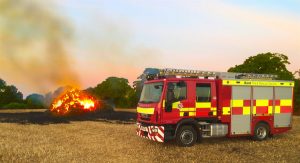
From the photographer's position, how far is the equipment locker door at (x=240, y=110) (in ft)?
52.3

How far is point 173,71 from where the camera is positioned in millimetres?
15234

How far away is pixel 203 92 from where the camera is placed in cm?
1516

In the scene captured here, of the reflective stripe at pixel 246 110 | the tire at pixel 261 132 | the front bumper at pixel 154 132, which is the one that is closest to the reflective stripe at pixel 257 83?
the reflective stripe at pixel 246 110

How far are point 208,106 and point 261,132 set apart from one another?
135 inches

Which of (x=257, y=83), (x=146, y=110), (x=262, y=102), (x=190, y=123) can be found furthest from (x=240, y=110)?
(x=146, y=110)

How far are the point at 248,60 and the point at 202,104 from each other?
30759 millimetres

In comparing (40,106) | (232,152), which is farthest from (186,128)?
(40,106)

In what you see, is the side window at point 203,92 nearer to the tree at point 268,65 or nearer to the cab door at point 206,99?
the cab door at point 206,99

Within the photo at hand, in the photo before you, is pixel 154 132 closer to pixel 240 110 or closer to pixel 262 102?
pixel 240 110

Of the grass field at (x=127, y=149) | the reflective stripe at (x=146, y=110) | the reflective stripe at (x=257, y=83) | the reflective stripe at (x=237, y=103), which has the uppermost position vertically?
the reflective stripe at (x=257, y=83)

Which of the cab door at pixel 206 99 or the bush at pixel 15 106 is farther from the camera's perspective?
the bush at pixel 15 106

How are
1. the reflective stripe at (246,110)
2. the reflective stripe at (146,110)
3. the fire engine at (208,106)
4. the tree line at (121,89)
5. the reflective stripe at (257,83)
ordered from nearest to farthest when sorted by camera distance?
the fire engine at (208,106)
the reflective stripe at (146,110)
the reflective stripe at (257,83)
the reflective stripe at (246,110)
the tree line at (121,89)

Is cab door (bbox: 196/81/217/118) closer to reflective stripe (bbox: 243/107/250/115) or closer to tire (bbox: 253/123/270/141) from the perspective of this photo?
reflective stripe (bbox: 243/107/250/115)

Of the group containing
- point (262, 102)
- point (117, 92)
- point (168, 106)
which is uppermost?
point (117, 92)
